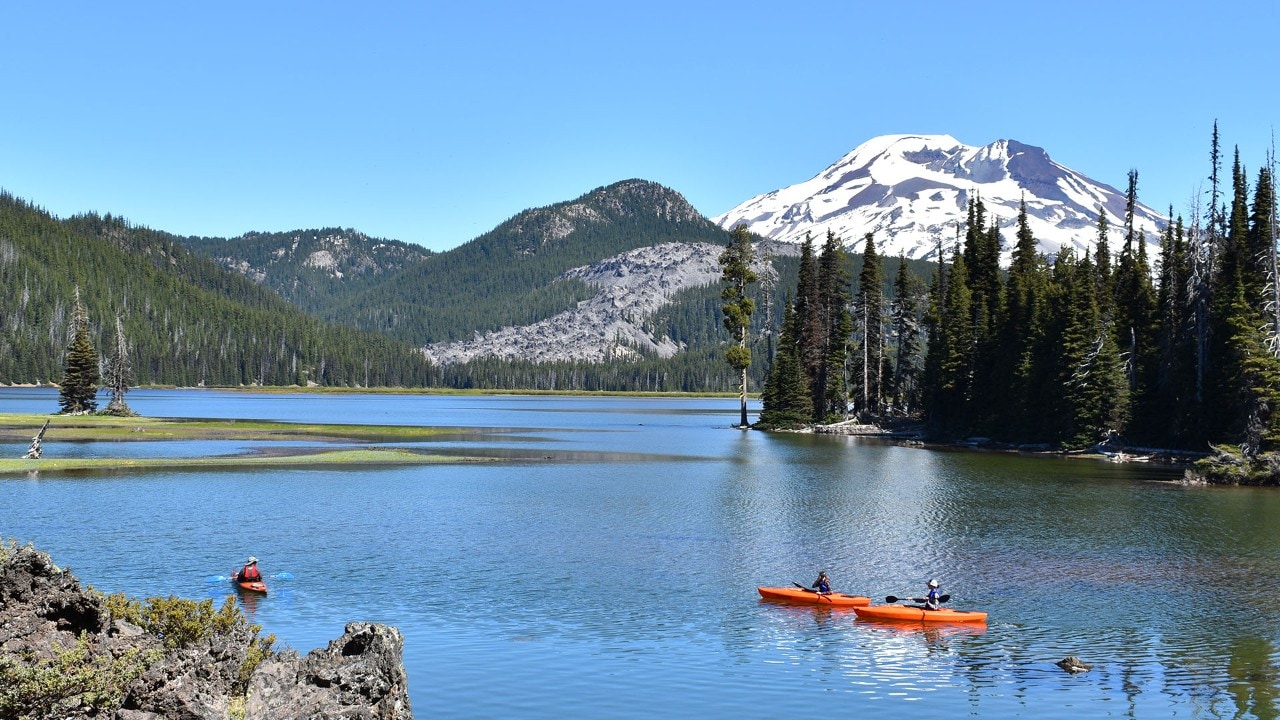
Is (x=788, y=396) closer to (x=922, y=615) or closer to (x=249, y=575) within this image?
(x=922, y=615)

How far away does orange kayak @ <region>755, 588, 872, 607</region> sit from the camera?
120ft

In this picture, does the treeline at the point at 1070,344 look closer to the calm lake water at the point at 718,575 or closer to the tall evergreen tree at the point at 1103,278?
the tall evergreen tree at the point at 1103,278

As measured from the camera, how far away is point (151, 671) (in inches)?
704

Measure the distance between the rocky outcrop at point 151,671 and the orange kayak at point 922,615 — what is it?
66.4 ft

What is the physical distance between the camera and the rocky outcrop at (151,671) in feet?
57.3

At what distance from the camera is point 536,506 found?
6181cm

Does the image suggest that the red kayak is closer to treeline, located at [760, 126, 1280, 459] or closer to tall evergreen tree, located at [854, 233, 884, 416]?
treeline, located at [760, 126, 1280, 459]

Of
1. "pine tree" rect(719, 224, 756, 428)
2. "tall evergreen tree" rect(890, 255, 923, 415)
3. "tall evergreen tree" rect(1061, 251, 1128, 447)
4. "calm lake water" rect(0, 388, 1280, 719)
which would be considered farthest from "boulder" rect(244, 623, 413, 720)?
"tall evergreen tree" rect(890, 255, 923, 415)

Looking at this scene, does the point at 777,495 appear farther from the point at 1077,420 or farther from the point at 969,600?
the point at 1077,420

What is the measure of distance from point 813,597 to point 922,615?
144 inches

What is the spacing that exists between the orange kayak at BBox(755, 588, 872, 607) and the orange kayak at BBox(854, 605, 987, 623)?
0.76 m

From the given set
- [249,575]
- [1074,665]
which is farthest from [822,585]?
[249,575]

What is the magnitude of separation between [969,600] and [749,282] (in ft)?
332

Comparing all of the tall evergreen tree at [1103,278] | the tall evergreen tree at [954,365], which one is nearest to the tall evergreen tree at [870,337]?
the tall evergreen tree at [954,365]
